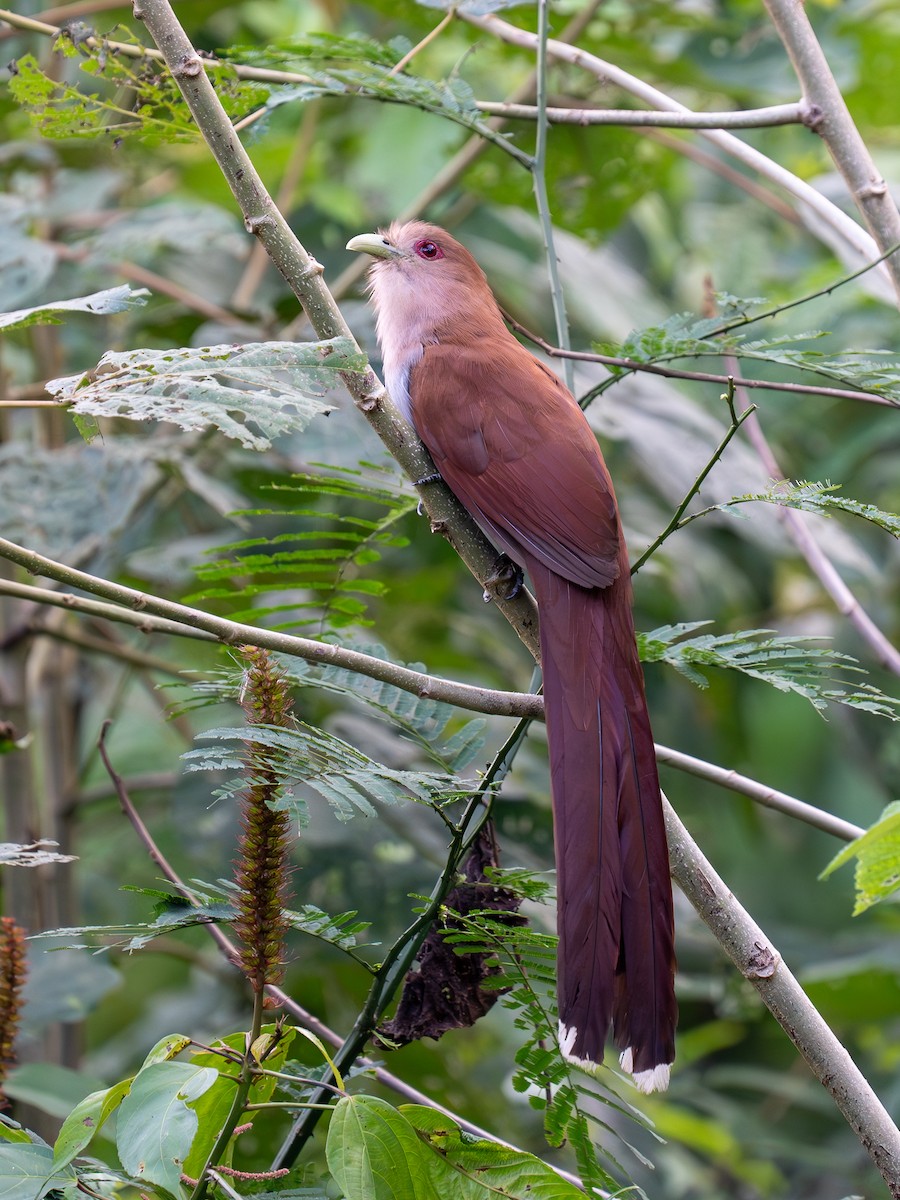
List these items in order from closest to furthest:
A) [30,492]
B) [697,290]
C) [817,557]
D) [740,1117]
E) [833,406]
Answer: [817,557]
[30,492]
[740,1117]
[833,406]
[697,290]

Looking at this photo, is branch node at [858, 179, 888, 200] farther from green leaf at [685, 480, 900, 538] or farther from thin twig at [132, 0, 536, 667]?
thin twig at [132, 0, 536, 667]

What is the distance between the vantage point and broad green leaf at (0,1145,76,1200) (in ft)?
3.52

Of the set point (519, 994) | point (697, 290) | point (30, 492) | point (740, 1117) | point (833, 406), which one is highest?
point (697, 290)

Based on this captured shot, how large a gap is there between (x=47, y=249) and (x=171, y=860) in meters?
1.71

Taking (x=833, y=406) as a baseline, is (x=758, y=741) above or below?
below

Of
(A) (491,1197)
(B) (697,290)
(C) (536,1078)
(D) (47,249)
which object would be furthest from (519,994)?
(B) (697,290)

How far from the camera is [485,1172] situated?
1259 mm

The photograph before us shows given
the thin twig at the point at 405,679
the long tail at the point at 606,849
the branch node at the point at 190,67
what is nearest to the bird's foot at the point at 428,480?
the long tail at the point at 606,849

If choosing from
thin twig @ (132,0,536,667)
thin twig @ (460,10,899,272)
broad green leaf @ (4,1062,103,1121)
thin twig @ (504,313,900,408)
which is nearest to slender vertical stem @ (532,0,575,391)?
thin twig @ (504,313,900,408)

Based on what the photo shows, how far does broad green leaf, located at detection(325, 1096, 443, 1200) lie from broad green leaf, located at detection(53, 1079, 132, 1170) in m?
0.21

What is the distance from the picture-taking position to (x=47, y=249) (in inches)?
109

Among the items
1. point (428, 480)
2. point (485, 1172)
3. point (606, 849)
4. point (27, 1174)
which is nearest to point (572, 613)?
point (428, 480)

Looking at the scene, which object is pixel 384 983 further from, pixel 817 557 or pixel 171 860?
pixel 171 860

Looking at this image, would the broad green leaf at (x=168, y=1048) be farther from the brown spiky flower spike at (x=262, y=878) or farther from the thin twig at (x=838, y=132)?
the thin twig at (x=838, y=132)
